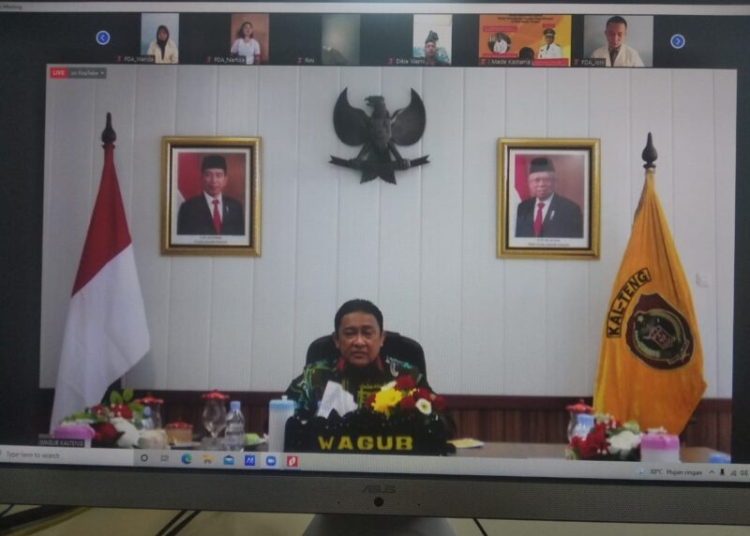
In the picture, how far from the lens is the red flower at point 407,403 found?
640 millimetres

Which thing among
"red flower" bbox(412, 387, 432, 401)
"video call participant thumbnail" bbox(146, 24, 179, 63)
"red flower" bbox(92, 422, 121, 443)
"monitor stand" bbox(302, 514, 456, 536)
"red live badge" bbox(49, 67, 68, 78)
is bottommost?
"monitor stand" bbox(302, 514, 456, 536)

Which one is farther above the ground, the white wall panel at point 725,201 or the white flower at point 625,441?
the white wall panel at point 725,201

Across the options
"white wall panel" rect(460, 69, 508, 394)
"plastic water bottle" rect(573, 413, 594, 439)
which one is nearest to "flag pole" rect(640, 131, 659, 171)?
"white wall panel" rect(460, 69, 508, 394)

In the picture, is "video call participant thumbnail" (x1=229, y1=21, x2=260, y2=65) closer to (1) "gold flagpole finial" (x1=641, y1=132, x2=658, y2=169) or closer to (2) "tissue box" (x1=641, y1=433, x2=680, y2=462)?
(1) "gold flagpole finial" (x1=641, y1=132, x2=658, y2=169)

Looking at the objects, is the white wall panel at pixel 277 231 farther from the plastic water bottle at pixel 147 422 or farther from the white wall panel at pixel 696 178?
the white wall panel at pixel 696 178

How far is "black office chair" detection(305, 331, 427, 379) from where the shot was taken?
0.65 metres

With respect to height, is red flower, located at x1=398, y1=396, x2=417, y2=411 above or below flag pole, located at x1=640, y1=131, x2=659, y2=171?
below

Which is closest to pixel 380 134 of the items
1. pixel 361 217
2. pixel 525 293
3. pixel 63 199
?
pixel 361 217

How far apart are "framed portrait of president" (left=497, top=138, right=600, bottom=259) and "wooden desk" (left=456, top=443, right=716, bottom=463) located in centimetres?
17

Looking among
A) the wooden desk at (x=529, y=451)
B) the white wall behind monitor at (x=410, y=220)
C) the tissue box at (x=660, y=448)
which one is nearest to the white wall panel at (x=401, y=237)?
the white wall behind monitor at (x=410, y=220)

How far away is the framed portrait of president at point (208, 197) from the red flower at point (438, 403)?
0.21 metres

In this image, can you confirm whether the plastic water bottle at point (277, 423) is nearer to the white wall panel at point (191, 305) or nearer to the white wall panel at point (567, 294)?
the white wall panel at point (191, 305)

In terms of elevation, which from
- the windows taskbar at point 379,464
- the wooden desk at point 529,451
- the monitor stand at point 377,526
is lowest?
the monitor stand at point 377,526

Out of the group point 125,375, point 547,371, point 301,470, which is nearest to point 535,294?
point 547,371
